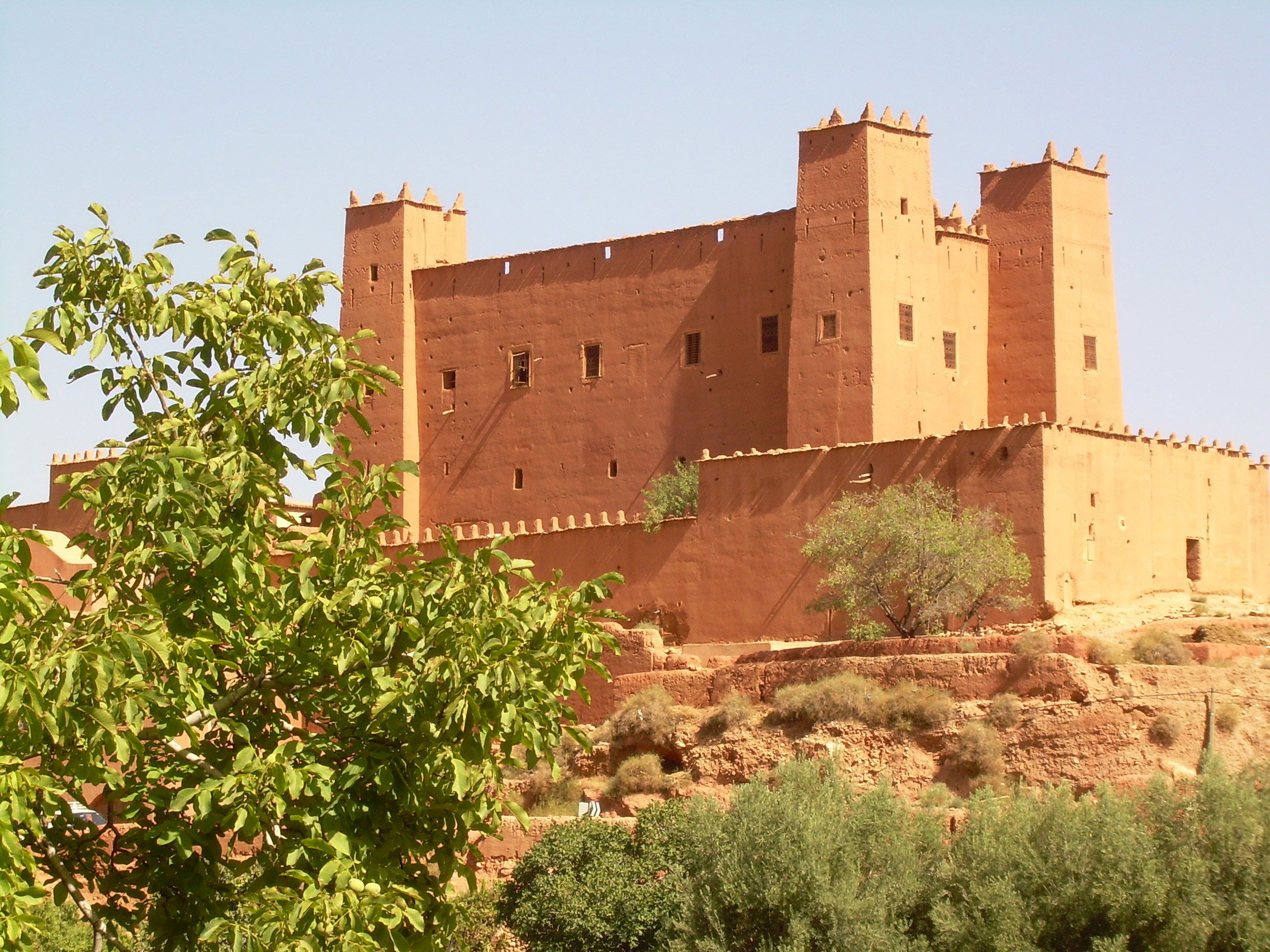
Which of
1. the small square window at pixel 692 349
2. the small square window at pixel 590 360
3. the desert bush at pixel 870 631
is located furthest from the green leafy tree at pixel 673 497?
the desert bush at pixel 870 631

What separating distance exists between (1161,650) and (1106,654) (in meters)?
0.74

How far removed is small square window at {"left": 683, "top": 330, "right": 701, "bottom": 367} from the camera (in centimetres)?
3506

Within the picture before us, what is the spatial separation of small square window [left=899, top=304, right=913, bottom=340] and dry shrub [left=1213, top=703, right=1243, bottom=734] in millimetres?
11031

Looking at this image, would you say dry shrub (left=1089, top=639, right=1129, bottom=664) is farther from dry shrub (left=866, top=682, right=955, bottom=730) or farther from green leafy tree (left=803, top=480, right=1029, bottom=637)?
green leafy tree (left=803, top=480, right=1029, bottom=637)

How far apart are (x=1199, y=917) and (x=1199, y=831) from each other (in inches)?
39.5

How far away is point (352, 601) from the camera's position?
10.7 m

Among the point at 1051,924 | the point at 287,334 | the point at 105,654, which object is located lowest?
the point at 1051,924

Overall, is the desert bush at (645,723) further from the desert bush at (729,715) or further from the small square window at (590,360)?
the small square window at (590,360)

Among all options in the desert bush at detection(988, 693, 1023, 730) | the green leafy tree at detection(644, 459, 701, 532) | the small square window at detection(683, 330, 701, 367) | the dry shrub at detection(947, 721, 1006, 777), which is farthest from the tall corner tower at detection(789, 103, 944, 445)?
the dry shrub at detection(947, 721, 1006, 777)

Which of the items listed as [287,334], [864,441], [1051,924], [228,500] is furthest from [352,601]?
[864,441]

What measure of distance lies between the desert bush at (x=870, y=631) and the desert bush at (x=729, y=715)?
2.24 metres

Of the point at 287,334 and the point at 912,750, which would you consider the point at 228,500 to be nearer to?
the point at 287,334

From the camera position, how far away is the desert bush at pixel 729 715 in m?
26.1

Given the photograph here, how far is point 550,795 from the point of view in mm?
26781
